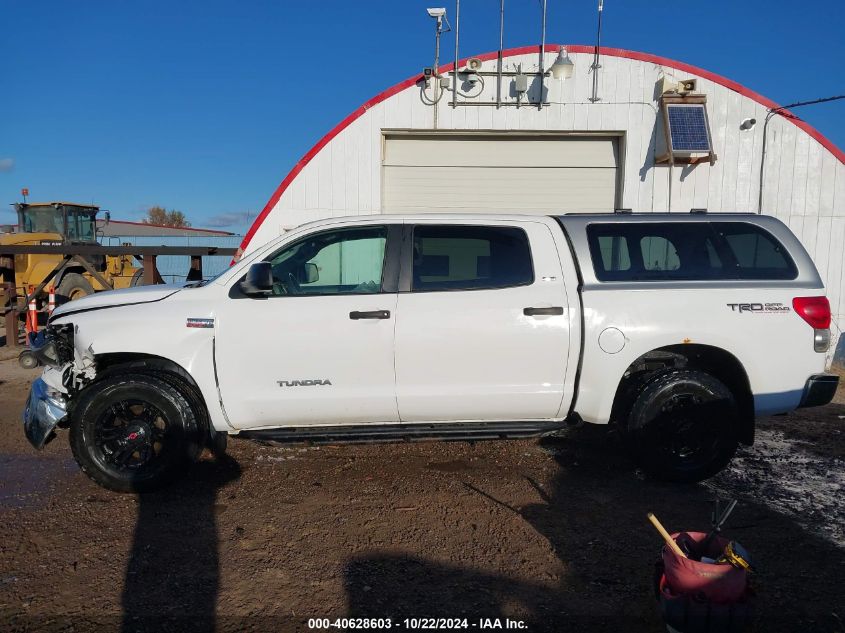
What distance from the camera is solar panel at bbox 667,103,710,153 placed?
29.9 ft

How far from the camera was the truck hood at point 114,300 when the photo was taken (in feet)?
14.4

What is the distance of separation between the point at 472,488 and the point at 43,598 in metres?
2.71

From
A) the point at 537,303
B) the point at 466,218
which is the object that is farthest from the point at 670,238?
the point at 466,218

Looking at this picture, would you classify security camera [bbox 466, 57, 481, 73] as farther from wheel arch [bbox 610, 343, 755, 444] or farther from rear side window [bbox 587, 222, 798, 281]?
wheel arch [bbox 610, 343, 755, 444]

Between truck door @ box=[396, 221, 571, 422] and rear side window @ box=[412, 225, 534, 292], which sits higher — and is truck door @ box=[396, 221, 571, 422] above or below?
Result: below

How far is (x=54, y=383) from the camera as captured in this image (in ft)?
14.4

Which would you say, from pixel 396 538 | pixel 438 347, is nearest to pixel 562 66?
pixel 438 347

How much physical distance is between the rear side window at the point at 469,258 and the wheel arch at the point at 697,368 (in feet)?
Result: 3.66

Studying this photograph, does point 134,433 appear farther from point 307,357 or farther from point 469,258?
point 469,258

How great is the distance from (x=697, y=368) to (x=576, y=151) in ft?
19.9

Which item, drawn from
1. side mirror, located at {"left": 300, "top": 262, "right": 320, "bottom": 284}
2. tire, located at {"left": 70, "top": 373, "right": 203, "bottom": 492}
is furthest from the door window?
tire, located at {"left": 70, "top": 373, "right": 203, "bottom": 492}

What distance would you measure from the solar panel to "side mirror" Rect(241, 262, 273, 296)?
730 cm

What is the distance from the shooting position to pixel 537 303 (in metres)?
4.34

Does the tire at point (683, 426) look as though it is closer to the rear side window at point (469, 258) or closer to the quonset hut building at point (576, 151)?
the rear side window at point (469, 258)
